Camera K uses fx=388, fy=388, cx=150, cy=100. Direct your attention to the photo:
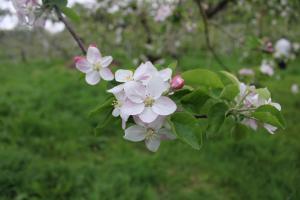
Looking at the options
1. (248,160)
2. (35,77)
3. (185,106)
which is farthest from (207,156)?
(35,77)

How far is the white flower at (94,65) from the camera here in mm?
946

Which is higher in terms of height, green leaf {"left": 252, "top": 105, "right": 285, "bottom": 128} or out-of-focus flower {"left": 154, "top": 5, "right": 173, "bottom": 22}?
green leaf {"left": 252, "top": 105, "right": 285, "bottom": 128}

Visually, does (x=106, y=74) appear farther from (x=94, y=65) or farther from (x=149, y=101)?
(x=149, y=101)

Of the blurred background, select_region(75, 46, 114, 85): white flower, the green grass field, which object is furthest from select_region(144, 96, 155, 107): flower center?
the green grass field

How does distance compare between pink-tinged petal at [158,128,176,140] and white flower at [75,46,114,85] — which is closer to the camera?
pink-tinged petal at [158,128,176,140]

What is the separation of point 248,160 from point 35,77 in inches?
130

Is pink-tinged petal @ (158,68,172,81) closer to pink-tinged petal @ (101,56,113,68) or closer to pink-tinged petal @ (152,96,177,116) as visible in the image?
pink-tinged petal @ (152,96,177,116)

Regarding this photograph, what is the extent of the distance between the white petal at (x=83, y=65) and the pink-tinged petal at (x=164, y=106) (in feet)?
0.97

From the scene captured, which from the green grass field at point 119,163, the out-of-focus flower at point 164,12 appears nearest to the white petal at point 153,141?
the green grass field at point 119,163

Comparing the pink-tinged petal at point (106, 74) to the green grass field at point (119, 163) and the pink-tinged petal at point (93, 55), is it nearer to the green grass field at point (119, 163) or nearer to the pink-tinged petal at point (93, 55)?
the pink-tinged petal at point (93, 55)

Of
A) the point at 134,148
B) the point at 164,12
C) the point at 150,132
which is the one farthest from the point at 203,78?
the point at 134,148

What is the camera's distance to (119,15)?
407cm

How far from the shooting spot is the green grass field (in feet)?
7.71

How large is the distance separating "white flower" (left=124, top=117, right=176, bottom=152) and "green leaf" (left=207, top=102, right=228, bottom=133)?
0.10 meters
